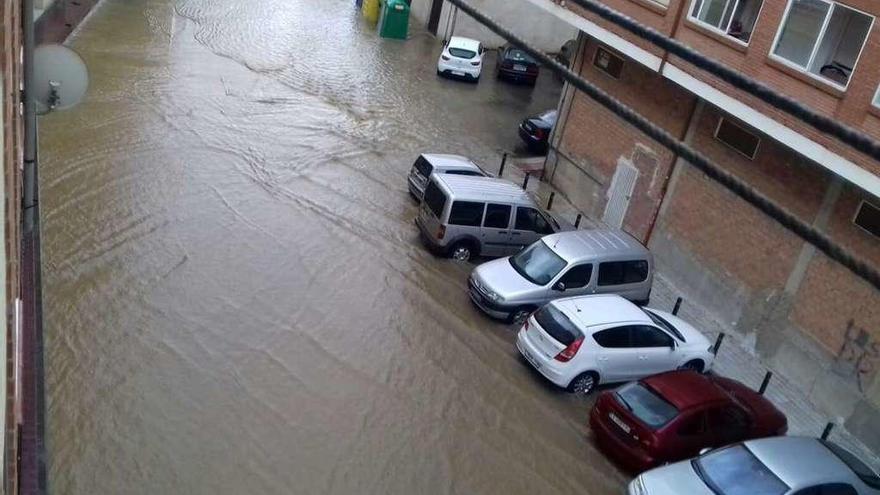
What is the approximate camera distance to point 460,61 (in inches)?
1078

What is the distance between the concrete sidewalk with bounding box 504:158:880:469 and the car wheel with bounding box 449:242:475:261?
140 inches

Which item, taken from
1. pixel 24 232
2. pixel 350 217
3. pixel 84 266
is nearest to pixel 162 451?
pixel 24 232

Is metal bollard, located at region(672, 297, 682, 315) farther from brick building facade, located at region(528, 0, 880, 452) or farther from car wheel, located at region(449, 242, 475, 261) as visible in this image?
Answer: car wheel, located at region(449, 242, 475, 261)

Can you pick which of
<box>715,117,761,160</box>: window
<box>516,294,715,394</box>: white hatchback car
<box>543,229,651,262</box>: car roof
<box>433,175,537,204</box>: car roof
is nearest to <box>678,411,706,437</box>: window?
<box>516,294,715,394</box>: white hatchback car

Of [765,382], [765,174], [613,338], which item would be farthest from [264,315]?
[765,174]

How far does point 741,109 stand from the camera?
13.9 metres

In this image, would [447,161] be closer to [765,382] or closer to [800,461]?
[765,382]

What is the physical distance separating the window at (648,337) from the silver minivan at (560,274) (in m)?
1.82

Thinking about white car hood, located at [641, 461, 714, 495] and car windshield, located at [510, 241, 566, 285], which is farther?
car windshield, located at [510, 241, 566, 285]

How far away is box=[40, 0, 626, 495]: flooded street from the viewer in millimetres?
10602

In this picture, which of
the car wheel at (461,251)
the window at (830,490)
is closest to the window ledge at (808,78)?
the window at (830,490)

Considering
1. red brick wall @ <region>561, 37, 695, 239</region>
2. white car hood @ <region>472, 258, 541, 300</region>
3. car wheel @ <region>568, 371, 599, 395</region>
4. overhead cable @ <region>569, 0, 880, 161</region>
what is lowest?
car wheel @ <region>568, 371, 599, 395</region>

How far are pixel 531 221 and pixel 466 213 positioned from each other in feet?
4.79

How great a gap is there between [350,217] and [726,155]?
24.2 feet
